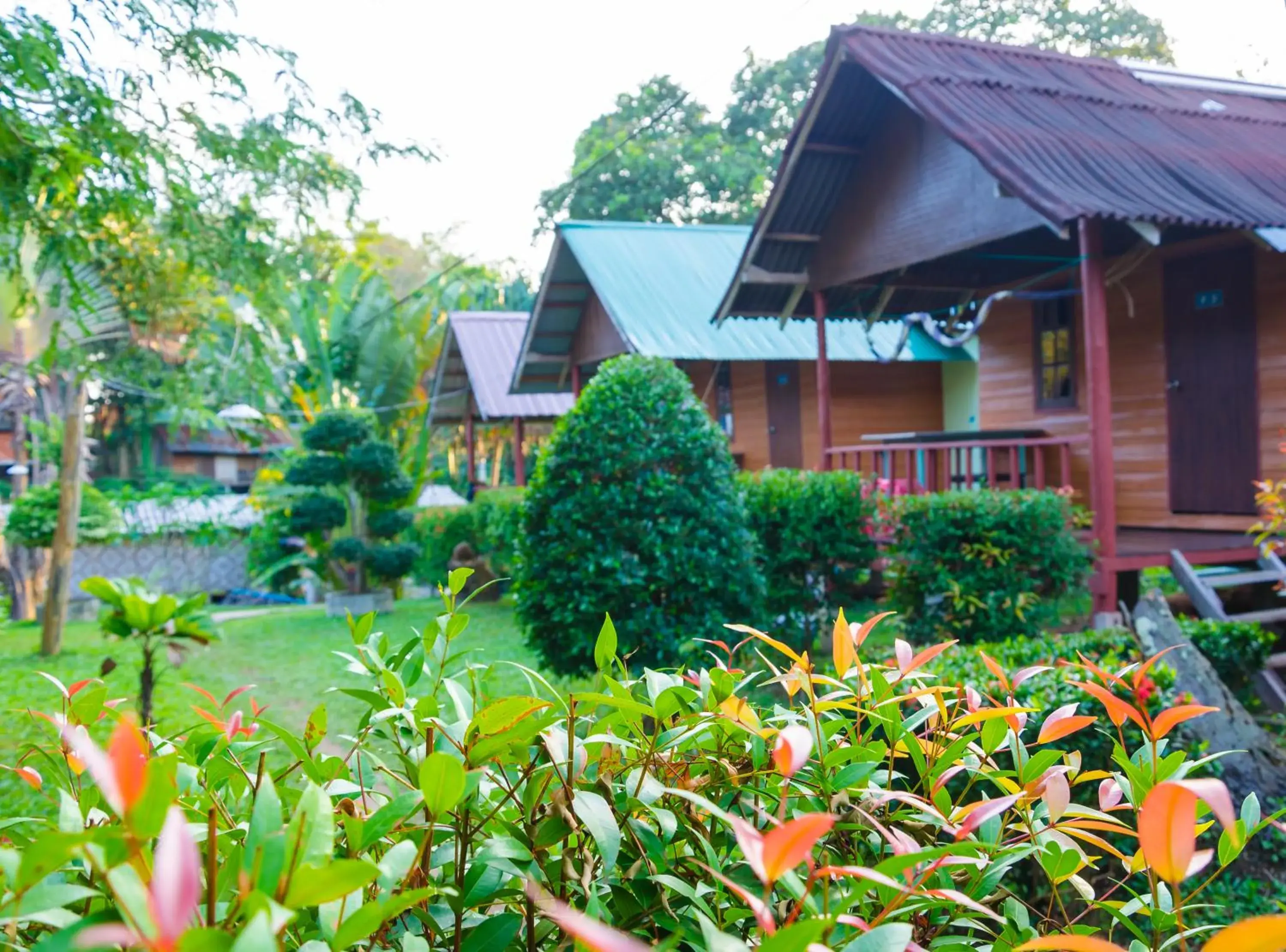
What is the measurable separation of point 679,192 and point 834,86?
25.2 m

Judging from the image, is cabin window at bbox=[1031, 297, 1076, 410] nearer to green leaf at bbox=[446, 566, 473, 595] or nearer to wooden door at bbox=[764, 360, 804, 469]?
wooden door at bbox=[764, 360, 804, 469]

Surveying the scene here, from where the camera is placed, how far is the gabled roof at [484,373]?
73.6 ft

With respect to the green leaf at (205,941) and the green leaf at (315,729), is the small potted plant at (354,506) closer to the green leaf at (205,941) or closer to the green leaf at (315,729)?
the green leaf at (315,729)

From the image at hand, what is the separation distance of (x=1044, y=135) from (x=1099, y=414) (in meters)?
2.64

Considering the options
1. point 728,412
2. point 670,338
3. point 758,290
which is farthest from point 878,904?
point 728,412

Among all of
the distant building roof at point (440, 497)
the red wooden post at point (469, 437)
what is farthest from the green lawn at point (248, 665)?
the distant building roof at point (440, 497)

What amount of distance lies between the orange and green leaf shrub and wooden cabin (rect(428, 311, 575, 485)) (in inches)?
788

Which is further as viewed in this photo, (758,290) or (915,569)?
(758,290)

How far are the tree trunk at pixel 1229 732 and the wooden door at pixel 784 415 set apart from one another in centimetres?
1106

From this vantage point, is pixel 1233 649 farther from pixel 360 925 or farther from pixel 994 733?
pixel 360 925

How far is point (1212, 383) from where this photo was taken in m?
10.1

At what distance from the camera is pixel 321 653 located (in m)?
12.9

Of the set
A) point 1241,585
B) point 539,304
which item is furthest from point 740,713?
point 539,304

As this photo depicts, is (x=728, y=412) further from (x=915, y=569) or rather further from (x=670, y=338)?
(x=915, y=569)
